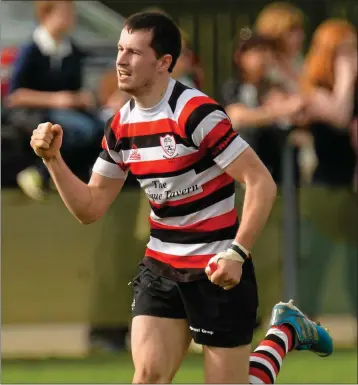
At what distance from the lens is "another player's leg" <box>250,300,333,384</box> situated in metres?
6.27

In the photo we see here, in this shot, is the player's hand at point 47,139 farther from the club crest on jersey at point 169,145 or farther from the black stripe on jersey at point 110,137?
the club crest on jersey at point 169,145

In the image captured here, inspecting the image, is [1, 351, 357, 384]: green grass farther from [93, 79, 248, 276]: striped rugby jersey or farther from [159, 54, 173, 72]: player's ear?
[159, 54, 173, 72]: player's ear

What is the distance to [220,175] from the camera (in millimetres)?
5738

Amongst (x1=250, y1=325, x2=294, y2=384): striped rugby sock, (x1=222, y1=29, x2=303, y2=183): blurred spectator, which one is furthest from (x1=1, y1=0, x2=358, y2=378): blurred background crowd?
(x1=250, y1=325, x2=294, y2=384): striped rugby sock

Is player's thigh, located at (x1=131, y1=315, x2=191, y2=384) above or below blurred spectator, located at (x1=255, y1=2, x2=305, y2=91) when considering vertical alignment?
below

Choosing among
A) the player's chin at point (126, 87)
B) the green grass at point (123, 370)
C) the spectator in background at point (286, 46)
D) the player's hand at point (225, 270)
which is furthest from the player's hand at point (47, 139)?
the spectator in background at point (286, 46)

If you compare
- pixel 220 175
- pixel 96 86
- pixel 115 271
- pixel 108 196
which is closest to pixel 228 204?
pixel 220 175

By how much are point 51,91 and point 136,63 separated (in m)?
3.69

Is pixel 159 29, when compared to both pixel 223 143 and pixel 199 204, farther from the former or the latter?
pixel 199 204

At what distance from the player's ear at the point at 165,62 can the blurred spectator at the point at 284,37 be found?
3.65 m

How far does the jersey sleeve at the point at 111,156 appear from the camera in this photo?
5.85m

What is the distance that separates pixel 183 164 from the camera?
5668 millimetres

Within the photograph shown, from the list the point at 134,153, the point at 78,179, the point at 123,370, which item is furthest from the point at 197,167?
the point at 123,370

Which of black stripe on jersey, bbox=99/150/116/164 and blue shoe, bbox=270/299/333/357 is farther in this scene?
blue shoe, bbox=270/299/333/357
